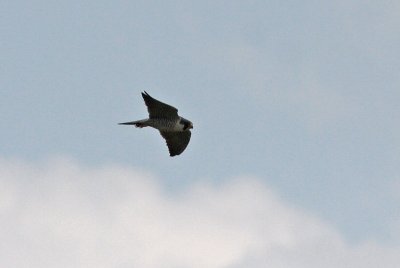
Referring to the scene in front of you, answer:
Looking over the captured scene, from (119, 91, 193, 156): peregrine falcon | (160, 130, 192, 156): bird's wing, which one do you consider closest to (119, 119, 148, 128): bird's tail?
(119, 91, 193, 156): peregrine falcon

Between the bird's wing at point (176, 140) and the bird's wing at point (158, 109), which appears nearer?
the bird's wing at point (158, 109)

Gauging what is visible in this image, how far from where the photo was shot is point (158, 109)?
55969 mm

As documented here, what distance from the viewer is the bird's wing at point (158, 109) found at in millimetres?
55156

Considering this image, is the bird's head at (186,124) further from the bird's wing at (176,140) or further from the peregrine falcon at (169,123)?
the bird's wing at (176,140)

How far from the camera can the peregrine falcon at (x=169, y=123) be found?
55.6m

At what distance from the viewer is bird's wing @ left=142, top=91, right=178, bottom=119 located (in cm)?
5516

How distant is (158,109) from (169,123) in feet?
5.30

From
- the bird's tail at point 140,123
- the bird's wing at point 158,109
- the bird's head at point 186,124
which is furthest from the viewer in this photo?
the bird's head at point 186,124

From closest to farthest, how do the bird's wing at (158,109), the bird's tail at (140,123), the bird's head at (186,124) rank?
1. the bird's wing at (158,109)
2. the bird's tail at (140,123)
3. the bird's head at (186,124)

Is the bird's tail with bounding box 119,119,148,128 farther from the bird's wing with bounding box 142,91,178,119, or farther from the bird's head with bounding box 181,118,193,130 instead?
the bird's head with bounding box 181,118,193,130

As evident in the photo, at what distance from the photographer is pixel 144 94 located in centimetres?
5525

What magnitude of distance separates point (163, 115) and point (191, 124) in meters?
2.48

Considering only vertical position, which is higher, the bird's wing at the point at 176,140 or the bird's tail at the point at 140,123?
the bird's wing at the point at 176,140

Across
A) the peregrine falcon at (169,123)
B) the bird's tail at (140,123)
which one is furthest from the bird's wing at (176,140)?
the bird's tail at (140,123)
